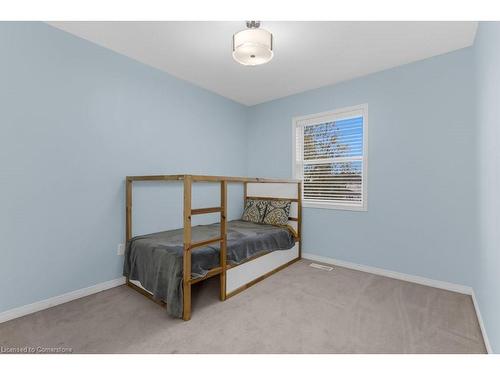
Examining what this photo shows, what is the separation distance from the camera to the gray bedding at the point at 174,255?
191 cm

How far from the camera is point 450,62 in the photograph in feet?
7.78

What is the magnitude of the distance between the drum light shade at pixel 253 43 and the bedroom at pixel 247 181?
14 millimetres

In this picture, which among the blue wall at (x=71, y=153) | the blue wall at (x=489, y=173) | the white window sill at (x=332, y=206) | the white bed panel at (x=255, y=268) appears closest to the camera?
the blue wall at (x=489, y=173)

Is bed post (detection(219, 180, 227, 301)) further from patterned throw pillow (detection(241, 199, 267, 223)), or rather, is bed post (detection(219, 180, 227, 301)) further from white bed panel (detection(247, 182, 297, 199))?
white bed panel (detection(247, 182, 297, 199))

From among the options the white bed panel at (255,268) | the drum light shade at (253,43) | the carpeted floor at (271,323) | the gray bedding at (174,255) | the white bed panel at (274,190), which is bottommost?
the carpeted floor at (271,323)

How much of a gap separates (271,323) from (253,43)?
6.92 ft

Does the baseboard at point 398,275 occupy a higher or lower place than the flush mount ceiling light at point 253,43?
lower

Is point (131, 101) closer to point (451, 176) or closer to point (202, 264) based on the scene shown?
point (202, 264)

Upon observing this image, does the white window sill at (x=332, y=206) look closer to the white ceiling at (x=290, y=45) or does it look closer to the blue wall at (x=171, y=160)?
the blue wall at (x=171, y=160)

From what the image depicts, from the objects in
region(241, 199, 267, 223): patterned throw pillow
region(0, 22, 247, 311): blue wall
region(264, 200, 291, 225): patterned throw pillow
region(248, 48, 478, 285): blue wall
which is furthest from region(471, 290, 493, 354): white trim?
region(0, 22, 247, 311): blue wall

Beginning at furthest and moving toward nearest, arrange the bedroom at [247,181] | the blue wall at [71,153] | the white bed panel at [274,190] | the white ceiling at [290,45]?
1. the white bed panel at [274,190]
2. the white ceiling at [290,45]
3. the blue wall at [71,153]
4. the bedroom at [247,181]

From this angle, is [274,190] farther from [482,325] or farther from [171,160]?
[482,325]

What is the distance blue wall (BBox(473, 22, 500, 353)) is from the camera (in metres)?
1.35

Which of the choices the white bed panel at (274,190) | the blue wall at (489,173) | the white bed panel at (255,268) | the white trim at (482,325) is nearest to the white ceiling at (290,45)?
the blue wall at (489,173)
